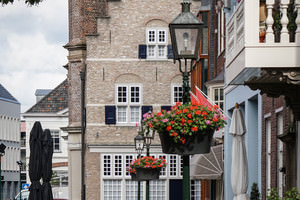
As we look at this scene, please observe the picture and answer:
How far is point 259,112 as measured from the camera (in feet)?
63.5

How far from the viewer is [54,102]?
237 feet

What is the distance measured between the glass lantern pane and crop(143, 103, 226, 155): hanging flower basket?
3.12 ft

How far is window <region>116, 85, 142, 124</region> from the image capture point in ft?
132

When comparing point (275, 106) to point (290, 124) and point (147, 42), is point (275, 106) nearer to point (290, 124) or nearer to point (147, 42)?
point (290, 124)

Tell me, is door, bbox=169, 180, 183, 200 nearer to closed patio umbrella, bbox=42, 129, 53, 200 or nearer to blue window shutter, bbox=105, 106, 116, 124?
blue window shutter, bbox=105, 106, 116, 124

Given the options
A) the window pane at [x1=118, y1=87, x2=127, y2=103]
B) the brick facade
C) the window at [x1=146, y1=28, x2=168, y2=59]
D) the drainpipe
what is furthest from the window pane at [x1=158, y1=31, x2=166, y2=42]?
the brick facade

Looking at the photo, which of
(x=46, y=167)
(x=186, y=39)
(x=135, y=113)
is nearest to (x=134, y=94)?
(x=135, y=113)

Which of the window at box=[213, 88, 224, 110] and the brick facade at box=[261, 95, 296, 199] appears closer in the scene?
the brick facade at box=[261, 95, 296, 199]

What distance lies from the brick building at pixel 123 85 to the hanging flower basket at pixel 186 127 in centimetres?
2752

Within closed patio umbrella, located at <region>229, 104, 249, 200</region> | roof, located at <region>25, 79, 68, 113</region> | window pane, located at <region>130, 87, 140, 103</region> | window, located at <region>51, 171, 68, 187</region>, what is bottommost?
window, located at <region>51, 171, 68, 187</region>

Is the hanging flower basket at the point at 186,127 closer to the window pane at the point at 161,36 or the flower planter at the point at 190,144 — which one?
the flower planter at the point at 190,144

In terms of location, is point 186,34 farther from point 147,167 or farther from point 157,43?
point 157,43

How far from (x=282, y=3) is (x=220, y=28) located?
52.4ft

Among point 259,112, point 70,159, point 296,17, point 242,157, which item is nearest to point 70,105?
point 70,159
